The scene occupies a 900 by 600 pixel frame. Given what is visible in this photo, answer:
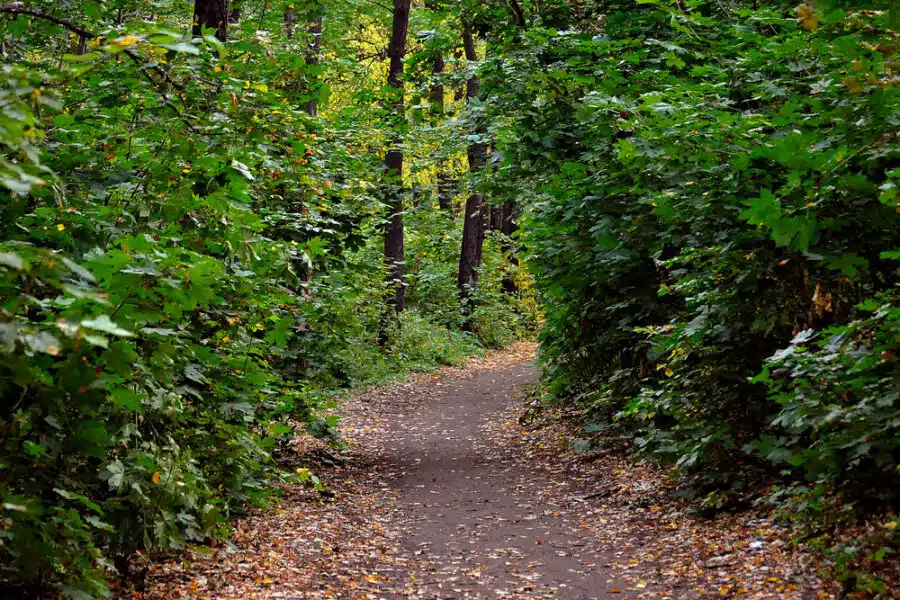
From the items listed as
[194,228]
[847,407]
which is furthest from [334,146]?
[847,407]

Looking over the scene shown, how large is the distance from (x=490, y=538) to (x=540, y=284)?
5082mm

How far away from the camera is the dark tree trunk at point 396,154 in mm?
12516

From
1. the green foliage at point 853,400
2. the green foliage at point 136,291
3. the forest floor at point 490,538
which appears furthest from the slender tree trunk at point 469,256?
the green foliage at point 853,400

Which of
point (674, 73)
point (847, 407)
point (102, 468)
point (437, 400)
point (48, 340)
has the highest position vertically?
point (674, 73)

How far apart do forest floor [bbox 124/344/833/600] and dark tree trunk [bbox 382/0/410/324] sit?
427 centimetres

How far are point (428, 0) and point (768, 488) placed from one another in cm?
885

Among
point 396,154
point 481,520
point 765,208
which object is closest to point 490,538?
point 481,520

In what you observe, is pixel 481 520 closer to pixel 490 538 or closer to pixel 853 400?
pixel 490 538

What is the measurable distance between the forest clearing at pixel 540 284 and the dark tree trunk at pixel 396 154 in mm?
1264

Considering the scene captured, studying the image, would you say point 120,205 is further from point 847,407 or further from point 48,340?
point 847,407

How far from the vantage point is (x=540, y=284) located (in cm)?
1168

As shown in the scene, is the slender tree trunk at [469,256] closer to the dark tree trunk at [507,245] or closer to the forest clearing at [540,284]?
the dark tree trunk at [507,245]

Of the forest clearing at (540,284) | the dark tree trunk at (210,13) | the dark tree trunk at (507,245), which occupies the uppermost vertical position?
the dark tree trunk at (210,13)

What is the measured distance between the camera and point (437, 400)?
16.8m
